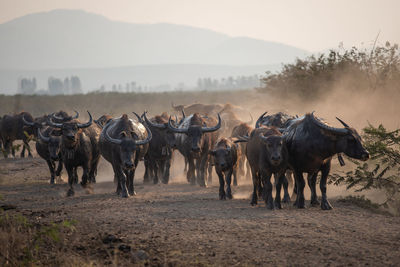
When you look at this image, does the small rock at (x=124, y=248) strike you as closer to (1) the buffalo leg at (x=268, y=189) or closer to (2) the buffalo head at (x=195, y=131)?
(1) the buffalo leg at (x=268, y=189)

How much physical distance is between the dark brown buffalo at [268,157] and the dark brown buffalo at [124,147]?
317cm

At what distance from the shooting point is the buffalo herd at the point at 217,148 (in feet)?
37.5

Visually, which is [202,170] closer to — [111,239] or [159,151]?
[159,151]

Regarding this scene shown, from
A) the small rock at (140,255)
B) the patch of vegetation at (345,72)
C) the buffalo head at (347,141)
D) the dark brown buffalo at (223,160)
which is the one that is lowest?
the small rock at (140,255)

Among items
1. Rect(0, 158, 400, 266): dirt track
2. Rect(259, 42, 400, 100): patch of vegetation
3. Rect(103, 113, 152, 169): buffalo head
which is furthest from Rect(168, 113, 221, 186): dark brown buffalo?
Rect(259, 42, 400, 100): patch of vegetation

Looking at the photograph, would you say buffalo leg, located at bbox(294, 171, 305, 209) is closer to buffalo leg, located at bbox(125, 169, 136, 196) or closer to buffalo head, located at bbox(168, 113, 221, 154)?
buffalo head, located at bbox(168, 113, 221, 154)

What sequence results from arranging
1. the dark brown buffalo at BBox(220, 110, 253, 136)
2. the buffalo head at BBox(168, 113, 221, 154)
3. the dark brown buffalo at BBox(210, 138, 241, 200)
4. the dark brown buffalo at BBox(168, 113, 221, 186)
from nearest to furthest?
the dark brown buffalo at BBox(210, 138, 241, 200) < the buffalo head at BBox(168, 113, 221, 154) < the dark brown buffalo at BBox(168, 113, 221, 186) < the dark brown buffalo at BBox(220, 110, 253, 136)

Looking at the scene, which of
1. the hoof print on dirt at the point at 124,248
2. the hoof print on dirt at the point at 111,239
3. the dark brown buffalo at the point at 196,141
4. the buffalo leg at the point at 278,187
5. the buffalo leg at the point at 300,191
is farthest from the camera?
the dark brown buffalo at the point at 196,141

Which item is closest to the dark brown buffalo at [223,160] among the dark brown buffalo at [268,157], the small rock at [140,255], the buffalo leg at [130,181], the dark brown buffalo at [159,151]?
the dark brown buffalo at [268,157]

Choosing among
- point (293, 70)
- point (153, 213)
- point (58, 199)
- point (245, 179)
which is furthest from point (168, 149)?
point (293, 70)

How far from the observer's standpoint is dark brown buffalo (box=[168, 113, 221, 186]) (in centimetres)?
1611

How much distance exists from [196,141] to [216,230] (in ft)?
22.2

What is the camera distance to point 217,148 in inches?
532

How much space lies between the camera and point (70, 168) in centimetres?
1467
